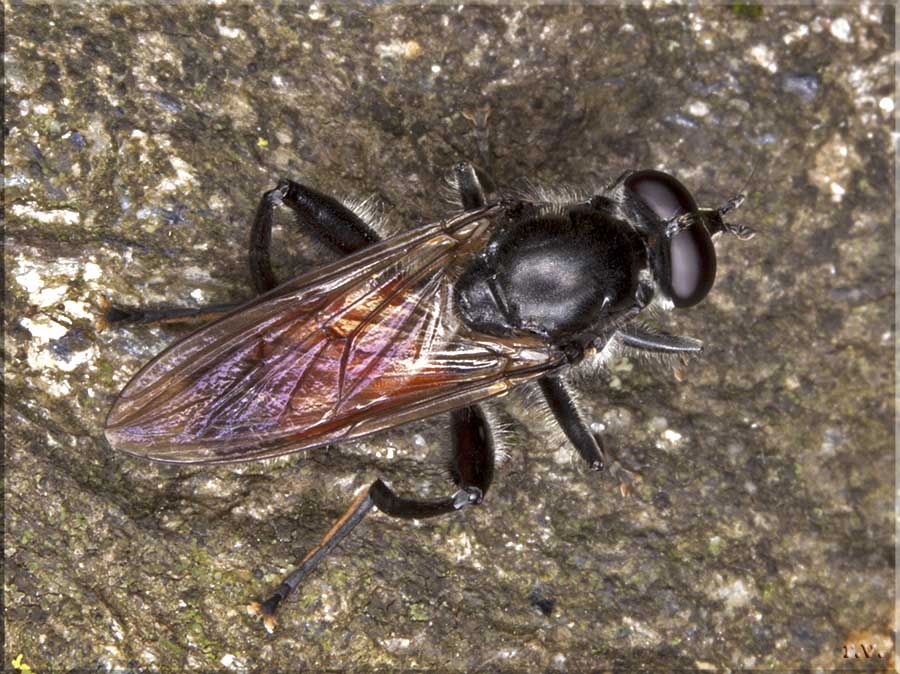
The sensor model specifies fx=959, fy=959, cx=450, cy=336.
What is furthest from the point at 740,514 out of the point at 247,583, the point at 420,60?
the point at 420,60

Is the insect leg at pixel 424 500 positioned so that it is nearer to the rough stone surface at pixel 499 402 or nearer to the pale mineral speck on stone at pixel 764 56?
the rough stone surface at pixel 499 402

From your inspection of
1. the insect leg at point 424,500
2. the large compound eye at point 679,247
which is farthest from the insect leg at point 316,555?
the large compound eye at point 679,247

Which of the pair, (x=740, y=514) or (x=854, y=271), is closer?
(x=740, y=514)

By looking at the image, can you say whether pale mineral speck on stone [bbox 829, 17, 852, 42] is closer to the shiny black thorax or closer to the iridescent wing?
the shiny black thorax

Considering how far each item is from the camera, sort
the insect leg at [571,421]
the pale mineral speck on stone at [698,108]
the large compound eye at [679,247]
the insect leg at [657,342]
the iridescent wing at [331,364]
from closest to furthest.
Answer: the iridescent wing at [331,364]
the large compound eye at [679,247]
the insect leg at [571,421]
the insect leg at [657,342]
the pale mineral speck on stone at [698,108]

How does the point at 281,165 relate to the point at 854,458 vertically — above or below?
above

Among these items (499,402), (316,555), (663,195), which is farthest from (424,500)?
(663,195)

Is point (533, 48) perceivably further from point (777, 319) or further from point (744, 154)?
point (777, 319)
